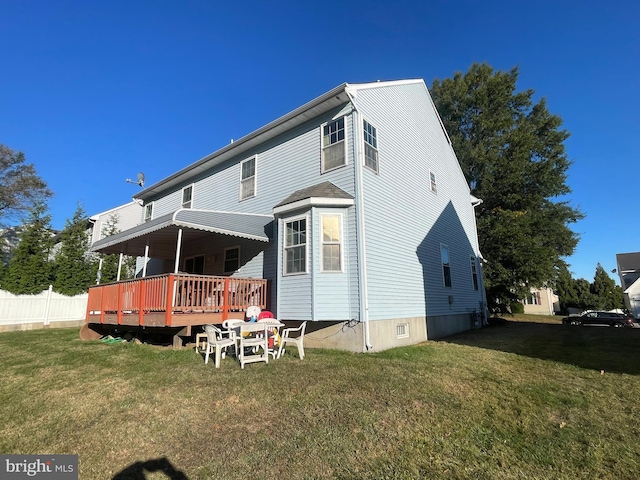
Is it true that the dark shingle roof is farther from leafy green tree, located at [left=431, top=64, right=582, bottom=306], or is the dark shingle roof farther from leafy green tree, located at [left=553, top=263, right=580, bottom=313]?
leafy green tree, located at [left=553, top=263, right=580, bottom=313]

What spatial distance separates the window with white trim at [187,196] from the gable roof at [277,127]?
468mm

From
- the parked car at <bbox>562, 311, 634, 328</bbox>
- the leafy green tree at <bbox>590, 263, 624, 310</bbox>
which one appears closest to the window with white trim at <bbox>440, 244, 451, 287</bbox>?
the parked car at <bbox>562, 311, 634, 328</bbox>

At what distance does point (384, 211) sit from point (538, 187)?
2160 centimetres

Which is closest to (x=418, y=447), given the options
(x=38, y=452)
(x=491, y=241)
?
(x=38, y=452)

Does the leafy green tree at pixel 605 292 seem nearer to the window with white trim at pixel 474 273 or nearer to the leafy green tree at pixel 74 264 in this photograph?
the window with white trim at pixel 474 273

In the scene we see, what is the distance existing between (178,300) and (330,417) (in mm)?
5899

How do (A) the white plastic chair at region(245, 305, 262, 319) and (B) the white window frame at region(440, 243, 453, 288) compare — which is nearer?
(A) the white plastic chair at region(245, 305, 262, 319)

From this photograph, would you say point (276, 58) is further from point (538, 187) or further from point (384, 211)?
point (538, 187)

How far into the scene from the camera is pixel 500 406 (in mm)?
4621

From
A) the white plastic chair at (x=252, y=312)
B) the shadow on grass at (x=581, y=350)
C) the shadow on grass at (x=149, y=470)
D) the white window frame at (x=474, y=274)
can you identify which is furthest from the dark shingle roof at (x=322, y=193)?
the white window frame at (x=474, y=274)

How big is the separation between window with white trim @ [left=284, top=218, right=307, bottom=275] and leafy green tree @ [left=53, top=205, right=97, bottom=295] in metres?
15.3

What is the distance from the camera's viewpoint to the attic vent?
32.0ft

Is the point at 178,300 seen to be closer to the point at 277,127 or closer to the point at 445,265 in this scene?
the point at 277,127

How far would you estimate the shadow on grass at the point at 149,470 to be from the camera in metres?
3.02
